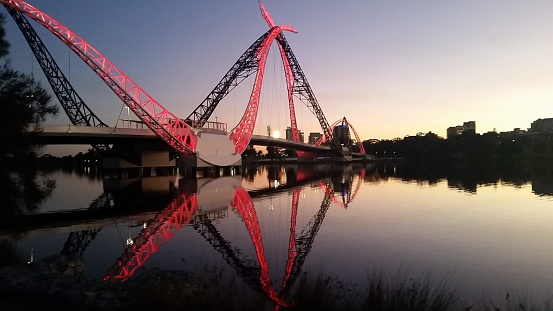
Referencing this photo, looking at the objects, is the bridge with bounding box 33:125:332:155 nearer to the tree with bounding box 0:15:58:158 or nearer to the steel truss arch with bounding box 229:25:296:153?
the steel truss arch with bounding box 229:25:296:153

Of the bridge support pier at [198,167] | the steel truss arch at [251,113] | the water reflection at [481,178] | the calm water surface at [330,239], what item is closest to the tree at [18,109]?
the calm water surface at [330,239]

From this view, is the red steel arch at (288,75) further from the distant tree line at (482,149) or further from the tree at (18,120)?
the tree at (18,120)

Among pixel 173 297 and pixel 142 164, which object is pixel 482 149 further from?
pixel 173 297

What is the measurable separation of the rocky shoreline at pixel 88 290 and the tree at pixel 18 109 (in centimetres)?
930

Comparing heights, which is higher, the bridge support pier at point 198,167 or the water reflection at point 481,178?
the bridge support pier at point 198,167

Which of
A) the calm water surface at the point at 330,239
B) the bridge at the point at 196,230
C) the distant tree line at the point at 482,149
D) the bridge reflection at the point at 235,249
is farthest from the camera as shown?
the distant tree line at the point at 482,149

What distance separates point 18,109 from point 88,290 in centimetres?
1250

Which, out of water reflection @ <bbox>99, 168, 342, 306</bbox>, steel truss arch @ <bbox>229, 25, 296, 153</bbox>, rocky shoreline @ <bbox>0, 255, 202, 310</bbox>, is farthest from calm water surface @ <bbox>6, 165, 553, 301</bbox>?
steel truss arch @ <bbox>229, 25, 296, 153</bbox>

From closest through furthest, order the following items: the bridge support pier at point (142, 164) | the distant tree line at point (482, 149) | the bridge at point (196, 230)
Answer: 1. the bridge at point (196, 230)
2. the bridge support pier at point (142, 164)
3. the distant tree line at point (482, 149)

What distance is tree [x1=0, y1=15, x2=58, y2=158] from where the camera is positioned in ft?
56.1

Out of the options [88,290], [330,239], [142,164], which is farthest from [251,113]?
[88,290]

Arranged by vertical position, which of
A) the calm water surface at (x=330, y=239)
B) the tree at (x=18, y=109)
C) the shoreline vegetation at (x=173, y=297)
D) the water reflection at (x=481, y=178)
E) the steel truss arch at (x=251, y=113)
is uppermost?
the steel truss arch at (x=251, y=113)

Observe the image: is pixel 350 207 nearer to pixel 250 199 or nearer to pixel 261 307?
pixel 250 199

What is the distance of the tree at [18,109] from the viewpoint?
17109mm
